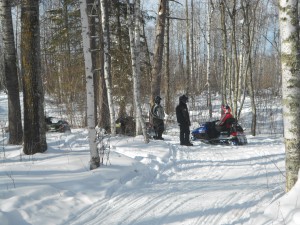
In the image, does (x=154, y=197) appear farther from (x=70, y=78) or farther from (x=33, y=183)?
(x=70, y=78)

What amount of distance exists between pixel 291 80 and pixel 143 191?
295 cm

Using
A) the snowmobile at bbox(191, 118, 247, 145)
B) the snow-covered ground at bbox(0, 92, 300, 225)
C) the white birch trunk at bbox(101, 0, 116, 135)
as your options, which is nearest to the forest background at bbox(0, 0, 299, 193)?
the white birch trunk at bbox(101, 0, 116, 135)

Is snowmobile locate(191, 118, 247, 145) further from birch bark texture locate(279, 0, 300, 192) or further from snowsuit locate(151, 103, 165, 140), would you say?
birch bark texture locate(279, 0, 300, 192)

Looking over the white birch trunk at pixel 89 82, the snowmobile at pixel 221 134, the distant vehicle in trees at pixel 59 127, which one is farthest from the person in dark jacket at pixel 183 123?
the distant vehicle in trees at pixel 59 127

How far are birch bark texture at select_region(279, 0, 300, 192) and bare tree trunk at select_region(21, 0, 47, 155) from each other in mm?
5075

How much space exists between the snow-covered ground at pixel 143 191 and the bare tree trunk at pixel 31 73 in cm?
55

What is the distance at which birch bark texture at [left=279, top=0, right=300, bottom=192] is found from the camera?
15.1 feet

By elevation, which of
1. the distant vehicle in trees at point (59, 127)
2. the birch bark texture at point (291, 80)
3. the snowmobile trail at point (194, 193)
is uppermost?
the birch bark texture at point (291, 80)

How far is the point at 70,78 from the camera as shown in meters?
17.8

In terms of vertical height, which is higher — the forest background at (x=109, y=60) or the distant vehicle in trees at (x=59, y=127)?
the forest background at (x=109, y=60)

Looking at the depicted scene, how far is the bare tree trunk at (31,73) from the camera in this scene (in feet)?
24.0

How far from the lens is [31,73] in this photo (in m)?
7.39

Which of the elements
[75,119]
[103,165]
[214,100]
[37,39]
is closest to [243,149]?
[103,165]

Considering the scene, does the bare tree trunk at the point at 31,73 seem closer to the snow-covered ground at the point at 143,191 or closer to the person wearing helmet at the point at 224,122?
the snow-covered ground at the point at 143,191
